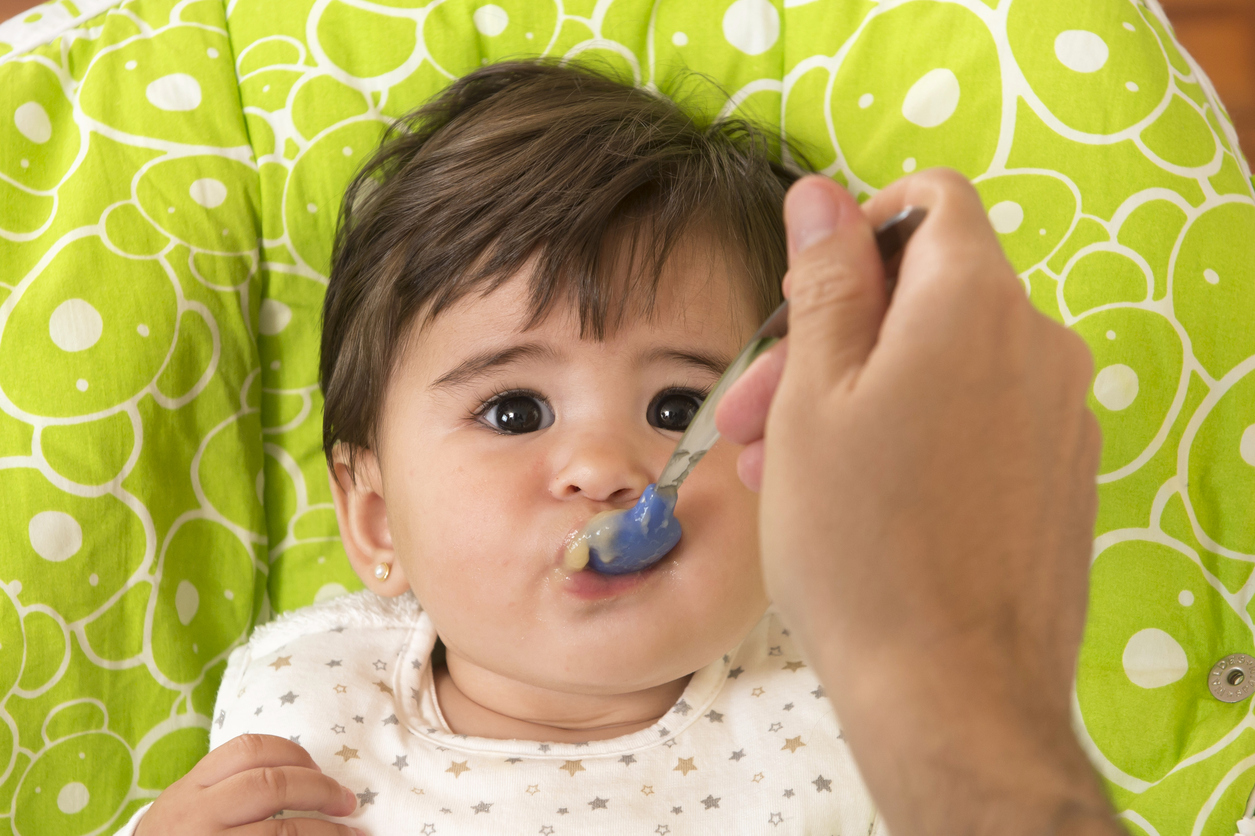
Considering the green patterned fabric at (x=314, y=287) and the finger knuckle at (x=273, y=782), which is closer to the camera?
the finger knuckle at (x=273, y=782)

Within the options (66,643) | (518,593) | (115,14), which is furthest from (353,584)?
(115,14)

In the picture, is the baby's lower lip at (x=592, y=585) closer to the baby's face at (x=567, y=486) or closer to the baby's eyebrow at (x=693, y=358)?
the baby's face at (x=567, y=486)

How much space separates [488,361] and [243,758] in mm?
424

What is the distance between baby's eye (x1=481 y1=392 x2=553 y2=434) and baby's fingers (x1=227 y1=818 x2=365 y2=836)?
15.9 inches

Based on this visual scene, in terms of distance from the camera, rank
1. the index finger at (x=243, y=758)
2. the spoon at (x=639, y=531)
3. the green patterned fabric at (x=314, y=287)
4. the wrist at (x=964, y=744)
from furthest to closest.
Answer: the green patterned fabric at (x=314, y=287)
the index finger at (x=243, y=758)
the spoon at (x=639, y=531)
the wrist at (x=964, y=744)

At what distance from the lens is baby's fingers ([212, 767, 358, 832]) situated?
850mm

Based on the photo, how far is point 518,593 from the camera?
847 mm

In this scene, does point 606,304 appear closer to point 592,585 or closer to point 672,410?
point 672,410

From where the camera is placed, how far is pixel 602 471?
2.66 feet

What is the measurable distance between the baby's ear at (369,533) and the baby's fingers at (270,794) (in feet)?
0.76

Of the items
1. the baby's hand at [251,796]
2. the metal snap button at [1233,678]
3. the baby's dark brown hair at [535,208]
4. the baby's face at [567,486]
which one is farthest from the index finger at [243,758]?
the metal snap button at [1233,678]

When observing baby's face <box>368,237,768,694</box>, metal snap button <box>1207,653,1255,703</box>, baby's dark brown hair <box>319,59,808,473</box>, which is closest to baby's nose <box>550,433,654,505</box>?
baby's face <box>368,237,768,694</box>

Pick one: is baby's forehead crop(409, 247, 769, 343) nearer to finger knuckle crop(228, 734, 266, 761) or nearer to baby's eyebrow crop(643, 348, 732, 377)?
baby's eyebrow crop(643, 348, 732, 377)

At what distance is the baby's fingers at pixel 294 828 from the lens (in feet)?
2.82
